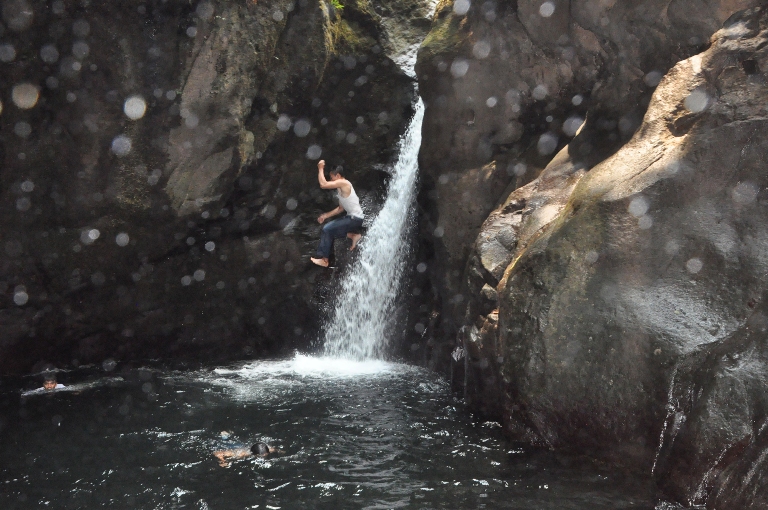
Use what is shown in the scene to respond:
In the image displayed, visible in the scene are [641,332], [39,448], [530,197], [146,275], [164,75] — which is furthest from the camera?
[146,275]

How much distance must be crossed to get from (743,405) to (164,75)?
9.82 meters

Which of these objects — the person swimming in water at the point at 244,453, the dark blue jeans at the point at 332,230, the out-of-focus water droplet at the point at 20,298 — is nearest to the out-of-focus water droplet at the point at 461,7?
the dark blue jeans at the point at 332,230

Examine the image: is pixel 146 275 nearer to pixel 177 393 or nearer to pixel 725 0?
pixel 177 393

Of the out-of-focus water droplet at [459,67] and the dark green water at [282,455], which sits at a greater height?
the out-of-focus water droplet at [459,67]

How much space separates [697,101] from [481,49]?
486 cm

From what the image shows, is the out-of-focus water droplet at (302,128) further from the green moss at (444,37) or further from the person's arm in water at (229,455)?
the person's arm in water at (229,455)

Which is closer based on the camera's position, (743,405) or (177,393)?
(743,405)

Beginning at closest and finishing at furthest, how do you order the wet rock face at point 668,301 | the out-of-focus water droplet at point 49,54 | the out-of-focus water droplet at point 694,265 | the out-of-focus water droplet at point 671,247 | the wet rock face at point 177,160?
the wet rock face at point 668,301 < the out-of-focus water droplet at point 694,265 < the out-of-focus water droplet at point 671,247 < the out-of-focus water droplet at point 49,54 < the wet rock face at point 177,160

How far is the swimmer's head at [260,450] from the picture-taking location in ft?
23.9

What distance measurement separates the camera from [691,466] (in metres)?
6.00

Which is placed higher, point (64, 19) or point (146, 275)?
point (64, 19)

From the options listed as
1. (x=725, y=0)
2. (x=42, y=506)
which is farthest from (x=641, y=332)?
(x=42, y=506)

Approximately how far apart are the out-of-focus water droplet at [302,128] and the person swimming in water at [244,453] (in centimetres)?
776

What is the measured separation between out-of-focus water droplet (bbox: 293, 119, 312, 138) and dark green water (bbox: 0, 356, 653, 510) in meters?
5.37
